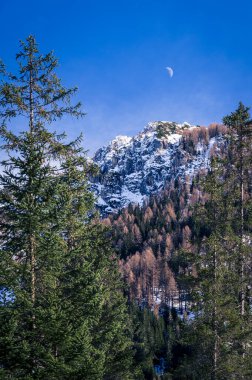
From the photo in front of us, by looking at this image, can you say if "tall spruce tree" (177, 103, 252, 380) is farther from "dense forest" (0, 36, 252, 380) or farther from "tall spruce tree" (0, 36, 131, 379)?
"tall spruce tree" (0, 36, 131, 379)

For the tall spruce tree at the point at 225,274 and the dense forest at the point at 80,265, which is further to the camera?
the tall spruce tree at the point at 225,274

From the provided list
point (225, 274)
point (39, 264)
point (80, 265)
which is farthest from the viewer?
point (225, 274)

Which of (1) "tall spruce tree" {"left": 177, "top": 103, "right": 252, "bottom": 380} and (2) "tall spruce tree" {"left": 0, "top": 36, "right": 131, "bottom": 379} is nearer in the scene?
(2) "tall spruce tree" {"left": 0, "top": 36, "right": 131, "bottom": 379}

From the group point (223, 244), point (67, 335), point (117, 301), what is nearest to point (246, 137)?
point (223, 244)

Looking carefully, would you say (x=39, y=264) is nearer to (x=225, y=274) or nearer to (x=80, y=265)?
(x=80, y=265)

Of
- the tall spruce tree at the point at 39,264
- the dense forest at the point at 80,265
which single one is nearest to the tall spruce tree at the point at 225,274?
the dense forest at the point at 80,265

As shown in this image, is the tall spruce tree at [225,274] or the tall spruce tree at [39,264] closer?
the tall spruce tree at [39,264]

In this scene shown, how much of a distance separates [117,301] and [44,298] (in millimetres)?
12100

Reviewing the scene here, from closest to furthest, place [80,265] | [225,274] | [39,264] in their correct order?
[39,264] → [80,265] → [225,274]

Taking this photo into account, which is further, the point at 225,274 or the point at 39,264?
the point at 225,274

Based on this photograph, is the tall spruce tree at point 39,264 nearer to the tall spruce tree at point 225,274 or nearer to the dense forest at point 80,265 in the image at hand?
the dense forest at point 80,265

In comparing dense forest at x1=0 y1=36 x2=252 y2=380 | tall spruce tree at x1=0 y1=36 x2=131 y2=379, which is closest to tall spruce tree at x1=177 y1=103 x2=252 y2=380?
dense forest at x1=0 y1=36 x2=252 y2=380

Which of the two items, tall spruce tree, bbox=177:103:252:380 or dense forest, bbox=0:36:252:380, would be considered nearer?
dense forest, bbox=0:36:252:380

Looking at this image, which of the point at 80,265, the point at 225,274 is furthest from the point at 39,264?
the point at 225,274
